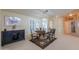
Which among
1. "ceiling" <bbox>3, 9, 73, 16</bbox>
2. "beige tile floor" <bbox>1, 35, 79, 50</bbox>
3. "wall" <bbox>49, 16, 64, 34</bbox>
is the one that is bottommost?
"beige tile floor" <bbox>1, 35, 79, 50</bbox>

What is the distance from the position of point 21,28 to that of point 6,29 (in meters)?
0.27

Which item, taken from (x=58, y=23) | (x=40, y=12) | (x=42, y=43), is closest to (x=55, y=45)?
(x=42, y=43)

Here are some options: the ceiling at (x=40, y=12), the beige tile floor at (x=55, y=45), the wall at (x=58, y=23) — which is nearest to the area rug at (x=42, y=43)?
the beige tile floor at (x=55, y=45)

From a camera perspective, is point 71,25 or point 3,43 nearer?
point 3,43

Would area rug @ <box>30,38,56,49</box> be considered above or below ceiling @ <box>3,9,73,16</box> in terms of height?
below

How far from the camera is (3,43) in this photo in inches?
71.2

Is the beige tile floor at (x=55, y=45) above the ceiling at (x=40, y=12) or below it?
below

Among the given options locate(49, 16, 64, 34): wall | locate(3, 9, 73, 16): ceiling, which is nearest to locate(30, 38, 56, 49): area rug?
locate(49, 16, 64, 34): wall

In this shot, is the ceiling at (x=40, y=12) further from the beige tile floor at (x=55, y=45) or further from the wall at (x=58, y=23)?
the beige tile floor at (x=55, y=45)

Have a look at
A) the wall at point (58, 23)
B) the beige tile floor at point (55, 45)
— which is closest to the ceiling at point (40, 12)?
the wall at point (58, 23)

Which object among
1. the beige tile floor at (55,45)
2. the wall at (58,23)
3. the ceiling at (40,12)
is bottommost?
the beige tile floor at (55,45)

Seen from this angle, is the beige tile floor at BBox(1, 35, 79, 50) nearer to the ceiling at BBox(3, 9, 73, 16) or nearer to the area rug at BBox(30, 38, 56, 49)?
the area rug at BBox(30, 38, 56, 49)
